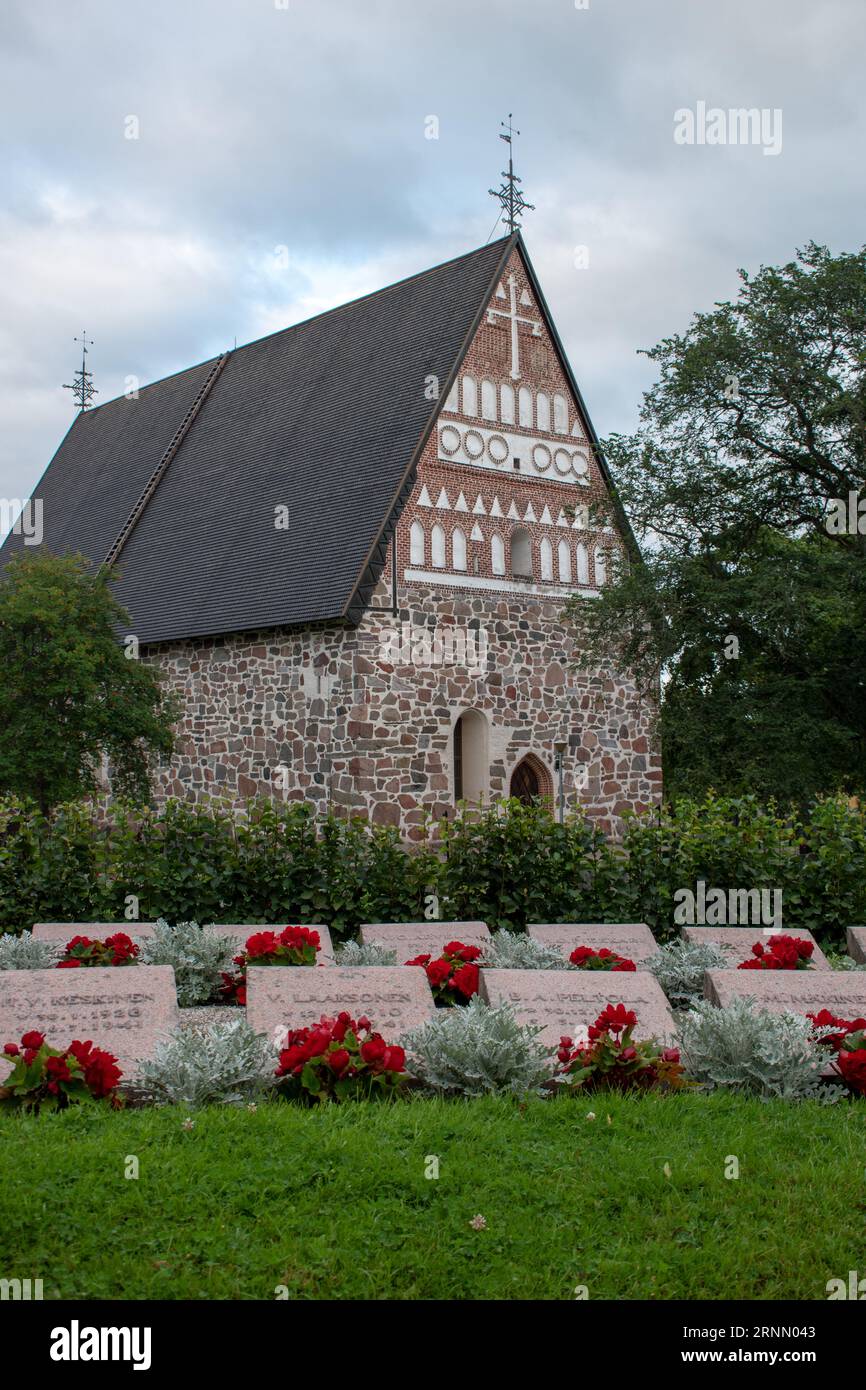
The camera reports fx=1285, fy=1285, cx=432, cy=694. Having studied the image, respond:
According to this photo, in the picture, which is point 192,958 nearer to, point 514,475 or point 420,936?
point 420,936

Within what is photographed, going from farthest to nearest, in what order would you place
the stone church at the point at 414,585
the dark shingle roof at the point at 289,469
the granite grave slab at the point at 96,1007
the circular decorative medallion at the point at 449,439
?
the circular decorative medallion at the point at 449,439 → the dark shingle roof at the point at 289,469 → the stone church at the point at 414,585 → the granite grave slab at the point at 96,1007

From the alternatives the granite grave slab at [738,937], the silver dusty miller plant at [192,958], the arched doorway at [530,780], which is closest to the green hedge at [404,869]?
the granite grave slab at [738,937]

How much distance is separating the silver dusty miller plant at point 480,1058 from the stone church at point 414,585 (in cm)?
1311

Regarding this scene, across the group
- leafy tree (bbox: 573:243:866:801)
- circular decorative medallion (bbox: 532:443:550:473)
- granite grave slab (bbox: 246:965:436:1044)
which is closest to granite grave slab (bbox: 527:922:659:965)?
granite grave slab (bbox: 246:965:436:1044)

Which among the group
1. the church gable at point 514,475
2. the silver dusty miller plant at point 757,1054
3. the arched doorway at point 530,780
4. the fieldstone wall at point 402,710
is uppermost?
the church gable at point 514,475

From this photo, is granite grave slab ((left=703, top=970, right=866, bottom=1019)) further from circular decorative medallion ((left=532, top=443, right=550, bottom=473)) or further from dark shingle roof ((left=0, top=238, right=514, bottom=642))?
circular decorative medallion ((left=532, top=443, right=550, bottom=473))

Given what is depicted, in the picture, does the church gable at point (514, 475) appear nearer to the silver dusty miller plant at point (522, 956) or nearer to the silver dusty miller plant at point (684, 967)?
the silver dusty miller plant at point (522, 956)

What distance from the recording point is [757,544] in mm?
21641

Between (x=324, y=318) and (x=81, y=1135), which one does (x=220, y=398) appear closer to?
(x=324, y=318)

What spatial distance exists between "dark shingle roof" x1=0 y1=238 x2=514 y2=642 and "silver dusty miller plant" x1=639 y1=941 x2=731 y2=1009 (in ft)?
37.2

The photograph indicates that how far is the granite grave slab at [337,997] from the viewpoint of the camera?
712cm

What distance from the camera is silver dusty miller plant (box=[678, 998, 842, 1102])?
6.40m

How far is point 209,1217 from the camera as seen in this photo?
4.62 metres
